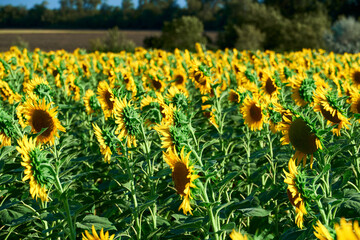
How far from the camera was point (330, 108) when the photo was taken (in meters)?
2.49

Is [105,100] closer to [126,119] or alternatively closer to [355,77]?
[126,119]

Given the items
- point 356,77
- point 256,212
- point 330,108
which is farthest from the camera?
point 356,77

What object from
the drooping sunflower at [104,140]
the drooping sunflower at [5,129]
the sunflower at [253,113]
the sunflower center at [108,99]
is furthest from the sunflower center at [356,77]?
the drooping sunflower at [5,129]

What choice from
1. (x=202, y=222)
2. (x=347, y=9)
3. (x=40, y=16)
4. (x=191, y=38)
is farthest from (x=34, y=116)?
(x=40, y=16)

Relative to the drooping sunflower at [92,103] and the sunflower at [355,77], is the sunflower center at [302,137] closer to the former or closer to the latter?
the drooping sunflower at [92,103]

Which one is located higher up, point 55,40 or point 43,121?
point 43,121

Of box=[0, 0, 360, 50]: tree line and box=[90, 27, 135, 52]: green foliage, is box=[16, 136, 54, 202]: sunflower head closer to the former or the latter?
box=[90, 27, 135, 52]: green foliage

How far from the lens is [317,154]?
2.23 m

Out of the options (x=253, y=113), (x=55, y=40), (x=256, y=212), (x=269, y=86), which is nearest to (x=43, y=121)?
(x=256, y=212)

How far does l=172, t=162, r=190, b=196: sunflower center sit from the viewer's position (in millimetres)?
1835

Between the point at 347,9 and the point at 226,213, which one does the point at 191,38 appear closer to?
the point at 347,9

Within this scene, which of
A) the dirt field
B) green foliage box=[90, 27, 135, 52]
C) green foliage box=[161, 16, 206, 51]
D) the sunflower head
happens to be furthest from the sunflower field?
the dirt field

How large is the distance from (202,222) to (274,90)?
2254mm

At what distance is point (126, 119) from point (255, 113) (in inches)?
46.8
